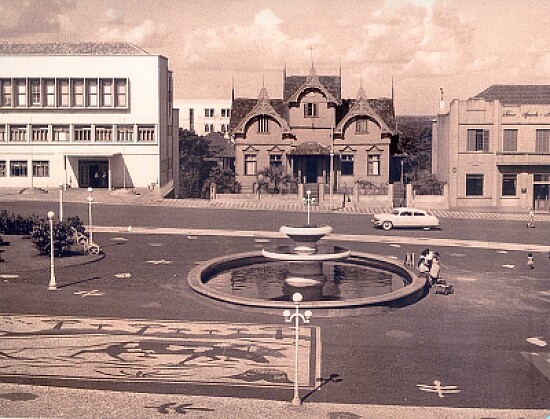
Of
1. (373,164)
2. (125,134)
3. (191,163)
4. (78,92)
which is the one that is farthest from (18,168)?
(191,163)

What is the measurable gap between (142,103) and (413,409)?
47.9m

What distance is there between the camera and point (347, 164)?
2638 inches

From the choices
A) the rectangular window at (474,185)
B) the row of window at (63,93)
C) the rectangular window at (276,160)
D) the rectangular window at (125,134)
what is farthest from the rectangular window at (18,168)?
the rectangular window at (474,185)

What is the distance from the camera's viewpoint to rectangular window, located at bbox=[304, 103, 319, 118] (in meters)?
66.6

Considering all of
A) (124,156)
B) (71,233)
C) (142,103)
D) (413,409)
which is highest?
(142,103)

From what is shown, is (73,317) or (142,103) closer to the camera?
(73,317)

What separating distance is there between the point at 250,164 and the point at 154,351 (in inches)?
1735

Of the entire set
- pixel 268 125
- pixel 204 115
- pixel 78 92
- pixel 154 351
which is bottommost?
pixel 154 351

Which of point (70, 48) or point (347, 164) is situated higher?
point (70, 48)

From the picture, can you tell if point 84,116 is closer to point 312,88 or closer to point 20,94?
point 20,94

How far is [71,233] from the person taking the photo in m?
39.8

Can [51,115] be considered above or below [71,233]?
above

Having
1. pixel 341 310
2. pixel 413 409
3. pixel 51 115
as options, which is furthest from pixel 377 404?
pixel 51 115

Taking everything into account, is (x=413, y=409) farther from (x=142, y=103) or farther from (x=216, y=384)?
(x=142, y=103)
